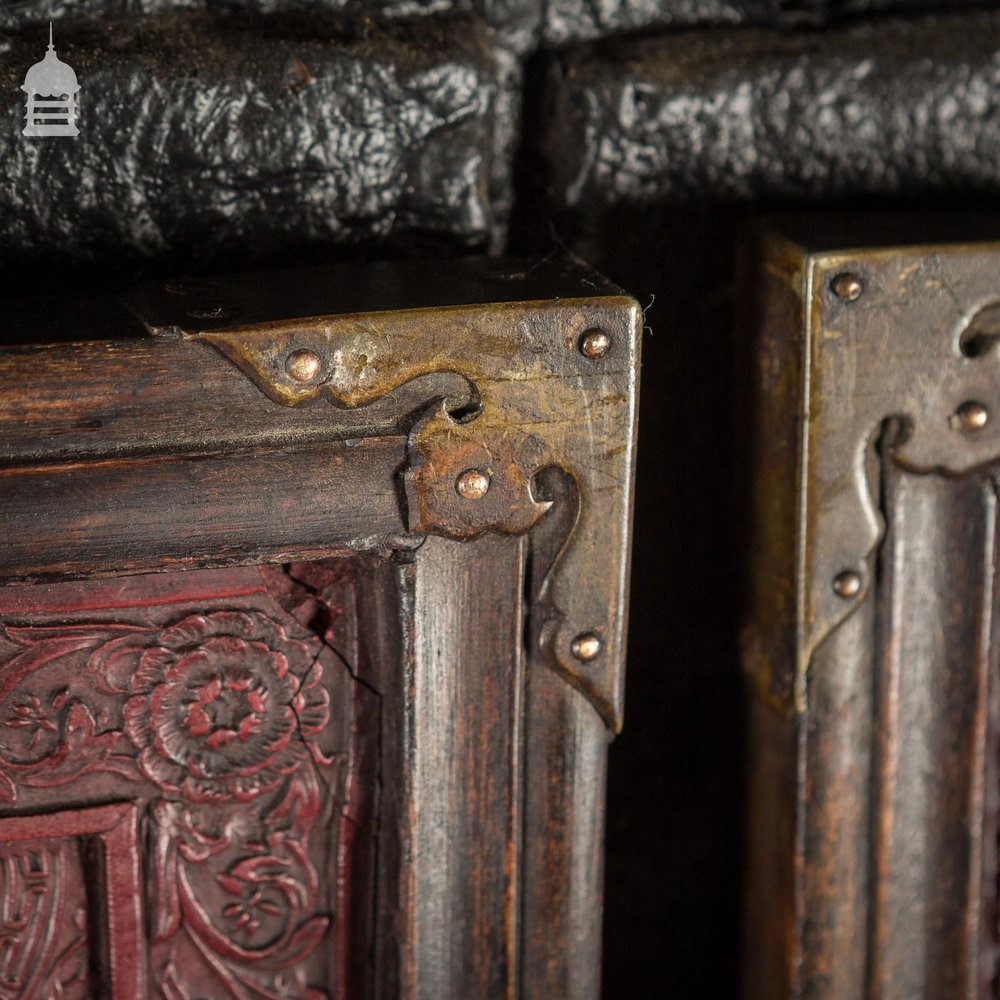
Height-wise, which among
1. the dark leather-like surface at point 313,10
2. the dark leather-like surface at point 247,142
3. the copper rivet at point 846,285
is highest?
the dark leather-like surface at point 313,10

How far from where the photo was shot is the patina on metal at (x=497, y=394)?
676mm

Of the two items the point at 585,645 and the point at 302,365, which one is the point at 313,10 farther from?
the point at 585,645

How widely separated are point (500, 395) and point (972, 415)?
26cm

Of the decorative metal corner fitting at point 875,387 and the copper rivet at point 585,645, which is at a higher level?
the decorative metal corner fitting at point 875,387

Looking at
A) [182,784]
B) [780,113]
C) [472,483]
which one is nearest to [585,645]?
[472,483]

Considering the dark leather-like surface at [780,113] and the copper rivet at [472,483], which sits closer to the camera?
the copper rivet at [472,483]

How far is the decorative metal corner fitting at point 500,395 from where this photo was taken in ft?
2.22

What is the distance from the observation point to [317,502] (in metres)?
0.70

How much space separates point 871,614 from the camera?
0.83 metres

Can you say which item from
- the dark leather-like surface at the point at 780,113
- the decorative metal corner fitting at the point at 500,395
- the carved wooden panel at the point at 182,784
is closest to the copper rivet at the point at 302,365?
the decorative metal corner fitting at the point at 500,395

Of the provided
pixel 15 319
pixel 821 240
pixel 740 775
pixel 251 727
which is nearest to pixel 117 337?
pixel 15 319

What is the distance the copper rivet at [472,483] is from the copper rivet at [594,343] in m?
0.07

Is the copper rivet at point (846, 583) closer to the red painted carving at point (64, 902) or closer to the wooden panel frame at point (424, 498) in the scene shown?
the wooden panel frame at point (424, 498)
